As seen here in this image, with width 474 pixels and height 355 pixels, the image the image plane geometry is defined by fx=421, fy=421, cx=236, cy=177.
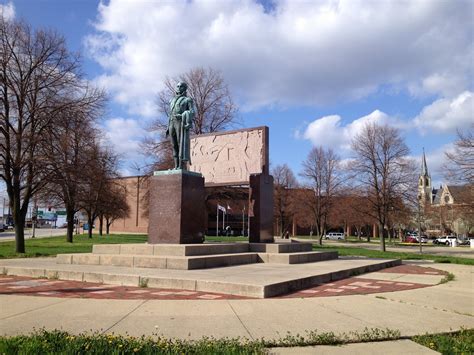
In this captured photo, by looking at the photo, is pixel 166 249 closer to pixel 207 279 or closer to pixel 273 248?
pixel 207 279

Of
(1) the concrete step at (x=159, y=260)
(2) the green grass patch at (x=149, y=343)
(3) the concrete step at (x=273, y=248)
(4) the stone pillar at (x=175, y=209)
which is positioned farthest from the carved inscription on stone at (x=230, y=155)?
(2) the green grass patch at (x=149, y=343)

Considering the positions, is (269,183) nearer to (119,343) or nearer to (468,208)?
(119,343)

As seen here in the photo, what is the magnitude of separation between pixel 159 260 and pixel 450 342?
27.3 ft

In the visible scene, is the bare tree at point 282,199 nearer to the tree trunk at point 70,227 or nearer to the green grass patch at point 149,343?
the tree trunk at point 70,227

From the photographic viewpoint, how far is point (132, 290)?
9.01m

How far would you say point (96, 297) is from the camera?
26.5ft

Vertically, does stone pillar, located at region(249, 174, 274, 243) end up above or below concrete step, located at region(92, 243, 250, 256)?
above

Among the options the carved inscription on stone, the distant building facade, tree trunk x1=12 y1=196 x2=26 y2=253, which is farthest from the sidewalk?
the distant building facade

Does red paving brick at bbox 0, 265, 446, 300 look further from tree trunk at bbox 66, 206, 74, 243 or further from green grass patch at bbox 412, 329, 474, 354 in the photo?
tree trunk at bbox 66, 206, 74, 243

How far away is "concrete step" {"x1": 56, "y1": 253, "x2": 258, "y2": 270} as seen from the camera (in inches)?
459

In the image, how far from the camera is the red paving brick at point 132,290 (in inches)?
327

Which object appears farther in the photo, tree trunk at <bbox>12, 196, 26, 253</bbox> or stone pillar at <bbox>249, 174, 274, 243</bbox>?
tree trunk at <bbox>12, 196, 26, 253</bbox>

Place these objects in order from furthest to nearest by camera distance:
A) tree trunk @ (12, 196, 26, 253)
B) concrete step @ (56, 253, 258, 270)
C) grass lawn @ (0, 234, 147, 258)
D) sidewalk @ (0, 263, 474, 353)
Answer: tree trunk @ (12, 196, 26, 253) → grass lawn @ (0, 234, 147, 258) → concrete step @ (56, 253, 258, 270) → sidewalk @ (0, 263, 474, 353)

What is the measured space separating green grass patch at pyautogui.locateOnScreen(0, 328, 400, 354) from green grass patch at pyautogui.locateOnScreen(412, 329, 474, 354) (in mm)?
376
